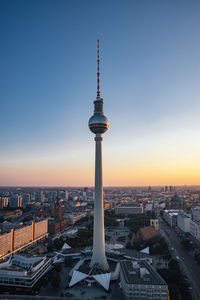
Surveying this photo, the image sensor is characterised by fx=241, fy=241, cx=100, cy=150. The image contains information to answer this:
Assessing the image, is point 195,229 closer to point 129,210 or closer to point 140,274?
point 140,274

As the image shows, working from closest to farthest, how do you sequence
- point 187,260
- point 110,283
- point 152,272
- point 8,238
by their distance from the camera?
point 152,272
point 110,283
point 187,260
point 8,238

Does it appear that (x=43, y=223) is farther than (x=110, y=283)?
Yes

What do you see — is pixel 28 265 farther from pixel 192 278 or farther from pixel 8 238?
pixel 192 278

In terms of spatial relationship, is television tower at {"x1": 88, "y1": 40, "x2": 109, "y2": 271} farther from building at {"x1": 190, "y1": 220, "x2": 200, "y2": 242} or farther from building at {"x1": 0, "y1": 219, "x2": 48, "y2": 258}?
building at {"x1": 190, "y1": 220, "x2": 200, "y2": 242}

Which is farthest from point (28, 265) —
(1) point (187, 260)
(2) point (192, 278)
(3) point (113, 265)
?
(1) point (187, 260)

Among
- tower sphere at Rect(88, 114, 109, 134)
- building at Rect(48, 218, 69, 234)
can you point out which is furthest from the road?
building at Rect(48, 218, 69, 234)

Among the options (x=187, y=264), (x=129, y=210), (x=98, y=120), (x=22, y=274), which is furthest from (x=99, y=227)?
(x=129, y=210)

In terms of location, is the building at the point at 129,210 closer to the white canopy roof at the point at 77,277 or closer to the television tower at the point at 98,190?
the television tower at the point at 98,190

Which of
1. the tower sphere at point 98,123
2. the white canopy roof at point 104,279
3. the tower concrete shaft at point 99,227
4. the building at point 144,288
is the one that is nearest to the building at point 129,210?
the tower concrete shaft at point 99,227
